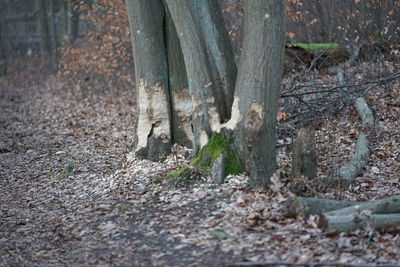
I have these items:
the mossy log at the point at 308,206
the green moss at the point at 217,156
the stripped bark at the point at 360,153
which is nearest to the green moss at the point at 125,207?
the green moss at the point at 217,156

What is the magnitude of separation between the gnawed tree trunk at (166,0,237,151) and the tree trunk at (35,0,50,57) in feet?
71.9

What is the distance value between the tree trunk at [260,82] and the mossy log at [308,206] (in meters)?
0.81

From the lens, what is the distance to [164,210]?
7594 mm

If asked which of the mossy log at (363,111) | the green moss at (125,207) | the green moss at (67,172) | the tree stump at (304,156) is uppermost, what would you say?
the mossy log at (363,111)

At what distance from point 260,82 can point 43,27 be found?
77.4ft

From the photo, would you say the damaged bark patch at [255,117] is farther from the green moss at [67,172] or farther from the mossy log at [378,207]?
the green moss at [67,172]

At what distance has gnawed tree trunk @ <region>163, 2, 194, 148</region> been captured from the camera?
9.61 meters

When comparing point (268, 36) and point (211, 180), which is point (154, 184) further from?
point (268, 36)

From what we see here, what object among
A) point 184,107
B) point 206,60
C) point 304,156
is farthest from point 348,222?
point 184,107

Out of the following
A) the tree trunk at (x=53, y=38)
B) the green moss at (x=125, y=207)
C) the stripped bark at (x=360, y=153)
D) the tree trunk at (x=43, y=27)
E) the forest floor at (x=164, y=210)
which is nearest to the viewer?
the forest floor at (x=164, y=210)

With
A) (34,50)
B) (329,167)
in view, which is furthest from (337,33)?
(34,50)

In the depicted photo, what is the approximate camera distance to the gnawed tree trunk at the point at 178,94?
9.61 m

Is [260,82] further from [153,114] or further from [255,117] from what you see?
[153,114]

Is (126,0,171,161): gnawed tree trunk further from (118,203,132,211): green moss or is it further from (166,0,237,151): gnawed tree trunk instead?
(118,203,132,211): green moss
